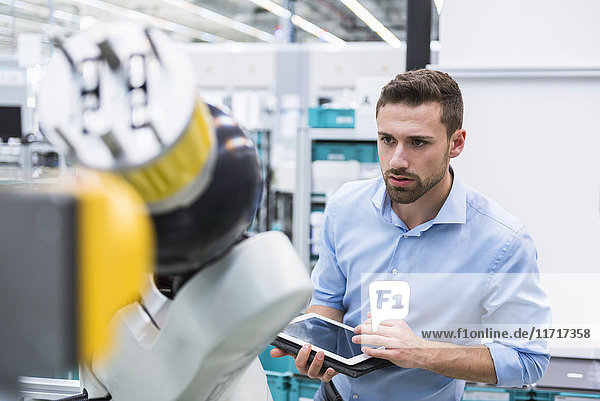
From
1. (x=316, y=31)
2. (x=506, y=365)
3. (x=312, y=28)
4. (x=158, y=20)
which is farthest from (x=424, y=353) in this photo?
(x=316, y=31)

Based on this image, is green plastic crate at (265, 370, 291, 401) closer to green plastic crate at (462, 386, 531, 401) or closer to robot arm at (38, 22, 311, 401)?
green plastic crate at (462, 386, 531, 401)

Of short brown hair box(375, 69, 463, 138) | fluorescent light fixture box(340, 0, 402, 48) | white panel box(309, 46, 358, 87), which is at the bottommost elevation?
short brown hair box(375, 69, 463, 138)

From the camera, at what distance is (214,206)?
20.0 inches

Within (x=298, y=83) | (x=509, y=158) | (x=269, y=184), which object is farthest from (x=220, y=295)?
(x=298, y=83)

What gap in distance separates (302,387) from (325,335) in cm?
122

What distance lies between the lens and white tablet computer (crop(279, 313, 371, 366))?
1.34 meters

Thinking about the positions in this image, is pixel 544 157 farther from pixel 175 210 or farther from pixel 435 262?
pixel 175 210

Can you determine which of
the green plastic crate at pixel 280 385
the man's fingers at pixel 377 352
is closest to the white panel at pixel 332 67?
the green plastic crate at pixel 280 385

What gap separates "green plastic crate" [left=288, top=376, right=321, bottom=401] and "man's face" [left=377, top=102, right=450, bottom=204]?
1273 mm

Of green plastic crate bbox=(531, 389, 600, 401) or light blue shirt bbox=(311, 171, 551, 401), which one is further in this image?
green plastic crate bbox=(531, 389, 600, 401)

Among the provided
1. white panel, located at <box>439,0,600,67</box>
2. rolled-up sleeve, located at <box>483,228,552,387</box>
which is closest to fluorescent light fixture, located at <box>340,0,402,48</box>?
white panel, located at <box>439,0,600,67</box>

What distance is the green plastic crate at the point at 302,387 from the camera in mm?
2535

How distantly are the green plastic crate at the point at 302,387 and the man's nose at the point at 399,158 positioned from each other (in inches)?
52.9

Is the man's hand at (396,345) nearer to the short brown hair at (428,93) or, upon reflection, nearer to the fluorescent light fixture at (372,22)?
the short brown hair at (428,93)
